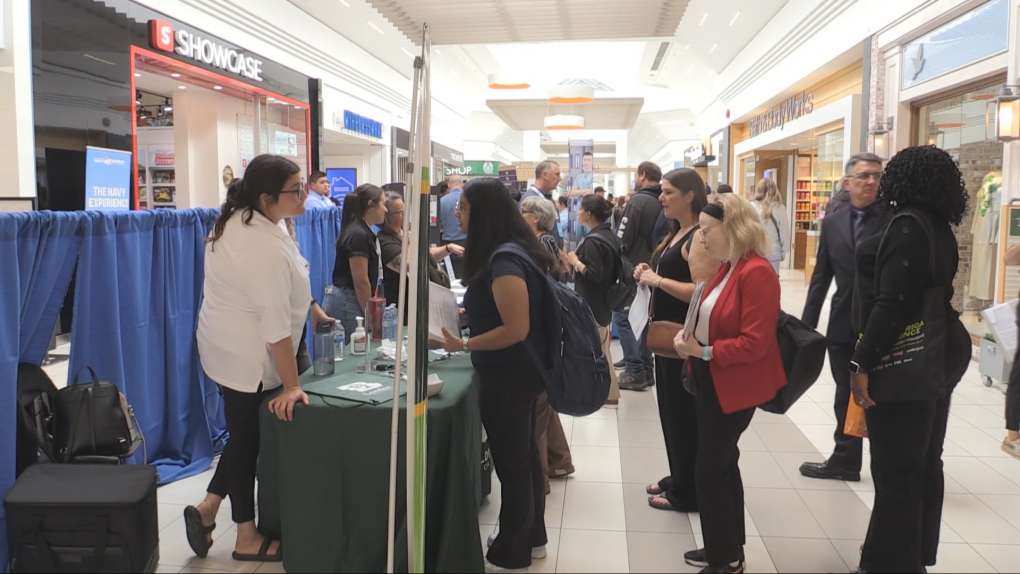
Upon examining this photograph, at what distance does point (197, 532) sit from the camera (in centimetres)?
273

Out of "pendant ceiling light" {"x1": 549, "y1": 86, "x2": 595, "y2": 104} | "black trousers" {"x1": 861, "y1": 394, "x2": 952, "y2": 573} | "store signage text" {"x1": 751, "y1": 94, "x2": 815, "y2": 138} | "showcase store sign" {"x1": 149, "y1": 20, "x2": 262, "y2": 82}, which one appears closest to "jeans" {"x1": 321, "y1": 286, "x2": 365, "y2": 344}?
"black trousers" {"x1": 861, "y1": 394, "x2": 952, "y2": 573}

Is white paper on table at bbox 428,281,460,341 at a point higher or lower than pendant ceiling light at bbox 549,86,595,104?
lower

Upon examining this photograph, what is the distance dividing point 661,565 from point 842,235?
1.78 m

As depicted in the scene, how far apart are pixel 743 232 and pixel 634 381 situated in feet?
11.0

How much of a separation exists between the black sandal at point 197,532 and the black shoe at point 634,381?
3.52 m

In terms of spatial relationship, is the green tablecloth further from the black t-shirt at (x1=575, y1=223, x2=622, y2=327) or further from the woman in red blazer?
the black t-shirt at (x1=575, y1=223, x2=622, y2=327)

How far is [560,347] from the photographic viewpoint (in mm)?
2588

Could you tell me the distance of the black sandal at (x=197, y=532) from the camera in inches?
107

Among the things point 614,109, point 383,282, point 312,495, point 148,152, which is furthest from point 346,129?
point 614,109

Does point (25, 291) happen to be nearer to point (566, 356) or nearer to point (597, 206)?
point (566, 356)

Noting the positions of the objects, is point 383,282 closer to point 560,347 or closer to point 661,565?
point 560,347

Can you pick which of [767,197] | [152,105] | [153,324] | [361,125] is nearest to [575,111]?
[361,125]

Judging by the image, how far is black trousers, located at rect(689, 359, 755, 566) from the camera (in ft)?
8.12

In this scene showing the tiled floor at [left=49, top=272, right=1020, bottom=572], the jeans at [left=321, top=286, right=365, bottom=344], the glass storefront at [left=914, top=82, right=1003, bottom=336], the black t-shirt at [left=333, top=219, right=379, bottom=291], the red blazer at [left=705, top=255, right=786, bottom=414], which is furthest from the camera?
the glass storefront at [left=914, top=82, right=1003, bottom=336]
